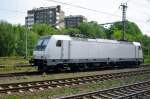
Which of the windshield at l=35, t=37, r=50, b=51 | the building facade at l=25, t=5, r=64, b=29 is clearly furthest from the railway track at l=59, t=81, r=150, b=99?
the building facade at l=25, t=5, r=64, b=29

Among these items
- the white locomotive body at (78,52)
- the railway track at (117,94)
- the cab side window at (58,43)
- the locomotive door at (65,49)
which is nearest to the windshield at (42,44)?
the white locomotive body at (78,52)

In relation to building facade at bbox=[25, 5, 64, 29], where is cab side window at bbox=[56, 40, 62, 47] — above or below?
below

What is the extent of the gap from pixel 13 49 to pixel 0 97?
64668 millimetres

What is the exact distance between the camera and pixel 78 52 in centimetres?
2936

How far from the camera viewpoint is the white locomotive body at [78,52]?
1041 inches

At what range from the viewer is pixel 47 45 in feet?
86.4

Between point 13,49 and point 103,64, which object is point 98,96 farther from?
point 13,49

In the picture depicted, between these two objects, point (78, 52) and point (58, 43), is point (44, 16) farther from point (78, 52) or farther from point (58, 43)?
point (58, 43)

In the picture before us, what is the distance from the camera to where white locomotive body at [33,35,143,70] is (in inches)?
1041

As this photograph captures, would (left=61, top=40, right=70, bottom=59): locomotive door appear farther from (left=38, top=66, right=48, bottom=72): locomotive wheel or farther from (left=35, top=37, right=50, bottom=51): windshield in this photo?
(left=38, top=66, right=48, bottom=72): locomotive wheel

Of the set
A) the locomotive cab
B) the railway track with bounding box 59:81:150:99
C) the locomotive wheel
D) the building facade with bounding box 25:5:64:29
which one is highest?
the building facade with bounding box 25:5:64:29

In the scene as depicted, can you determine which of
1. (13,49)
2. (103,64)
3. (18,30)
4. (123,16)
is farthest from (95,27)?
(103,64)

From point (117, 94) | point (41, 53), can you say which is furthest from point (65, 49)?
point (117, 94)

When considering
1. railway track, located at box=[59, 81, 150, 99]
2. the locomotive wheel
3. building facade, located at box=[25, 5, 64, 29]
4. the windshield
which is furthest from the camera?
building facade, located at box=[25, 5, 64, 29]
